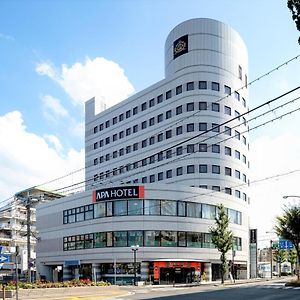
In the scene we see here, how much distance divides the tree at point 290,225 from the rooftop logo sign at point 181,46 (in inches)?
1300

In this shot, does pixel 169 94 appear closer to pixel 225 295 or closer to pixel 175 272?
pixel 175 272

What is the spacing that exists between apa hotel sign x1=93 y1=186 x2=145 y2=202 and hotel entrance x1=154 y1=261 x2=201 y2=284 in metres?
8.75

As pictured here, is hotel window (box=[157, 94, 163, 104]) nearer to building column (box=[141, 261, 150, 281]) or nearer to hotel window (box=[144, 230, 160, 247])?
hotel window (box=[144, 230, 160, 247])

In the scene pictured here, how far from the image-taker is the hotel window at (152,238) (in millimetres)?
58459

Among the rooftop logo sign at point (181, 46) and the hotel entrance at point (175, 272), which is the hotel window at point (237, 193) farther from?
the rooftop logo sign at point (181, 46)

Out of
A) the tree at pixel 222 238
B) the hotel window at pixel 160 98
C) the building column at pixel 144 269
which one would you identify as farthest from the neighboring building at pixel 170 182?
the tree at pixel 222 238

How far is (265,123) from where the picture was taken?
16.4 meters

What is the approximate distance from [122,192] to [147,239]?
652 cm

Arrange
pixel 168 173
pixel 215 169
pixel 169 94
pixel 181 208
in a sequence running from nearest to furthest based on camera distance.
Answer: pixel 181 208 < pixel 215 169 < pixel 168 173 < pixel 169 94

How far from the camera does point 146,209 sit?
58.8 meters

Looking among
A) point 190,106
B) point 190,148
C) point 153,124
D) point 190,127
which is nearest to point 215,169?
point 190,148

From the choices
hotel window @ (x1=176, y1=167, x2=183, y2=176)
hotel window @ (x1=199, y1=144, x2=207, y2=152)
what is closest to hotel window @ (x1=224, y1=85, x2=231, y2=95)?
hotel window @ (x1=199, y1=144, x2=207, y2=152)

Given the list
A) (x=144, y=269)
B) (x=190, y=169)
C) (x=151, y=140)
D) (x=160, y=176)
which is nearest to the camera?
(x=144, y=269)

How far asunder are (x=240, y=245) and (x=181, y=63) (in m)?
29.1
